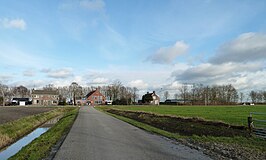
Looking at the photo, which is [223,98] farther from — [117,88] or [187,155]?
[187,155]

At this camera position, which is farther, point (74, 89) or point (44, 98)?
point (74, 89)

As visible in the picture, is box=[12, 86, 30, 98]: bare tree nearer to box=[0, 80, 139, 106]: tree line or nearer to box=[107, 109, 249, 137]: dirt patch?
box=[0, 80, 139, 106]: tree line

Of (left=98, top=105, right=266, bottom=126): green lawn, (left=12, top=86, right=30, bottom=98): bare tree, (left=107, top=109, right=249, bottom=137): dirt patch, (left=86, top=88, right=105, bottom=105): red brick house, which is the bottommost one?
(left=98, top=105, right=266, bottom=126): green lawn

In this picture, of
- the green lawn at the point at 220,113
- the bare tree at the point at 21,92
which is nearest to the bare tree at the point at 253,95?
the green lawn at the point at 220,113

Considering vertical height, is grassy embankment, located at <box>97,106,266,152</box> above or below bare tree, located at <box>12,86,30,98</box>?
below

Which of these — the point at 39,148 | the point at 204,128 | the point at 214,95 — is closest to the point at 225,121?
the point at 204,128

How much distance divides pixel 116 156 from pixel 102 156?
1.65 feet

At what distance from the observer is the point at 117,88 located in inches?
5118

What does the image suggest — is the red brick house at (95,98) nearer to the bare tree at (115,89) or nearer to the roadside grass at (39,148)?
the bare tree at (115,89)

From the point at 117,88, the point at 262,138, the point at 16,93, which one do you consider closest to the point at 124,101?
the point at 117,88

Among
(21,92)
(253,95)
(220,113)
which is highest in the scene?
(21,92)

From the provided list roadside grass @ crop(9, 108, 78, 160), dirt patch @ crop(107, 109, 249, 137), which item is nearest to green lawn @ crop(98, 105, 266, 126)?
dirt patch @ crop(107, 109, 249, 137)

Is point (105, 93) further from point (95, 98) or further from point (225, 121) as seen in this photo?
point (225, 121)

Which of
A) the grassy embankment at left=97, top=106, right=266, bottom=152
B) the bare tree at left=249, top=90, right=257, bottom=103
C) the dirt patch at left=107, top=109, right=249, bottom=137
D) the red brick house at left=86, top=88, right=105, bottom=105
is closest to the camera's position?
the grassy embankment at left=97, top=106, right=266, bottom=152
